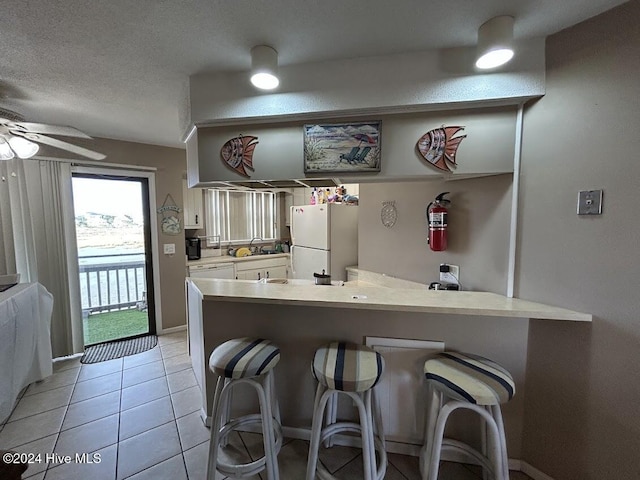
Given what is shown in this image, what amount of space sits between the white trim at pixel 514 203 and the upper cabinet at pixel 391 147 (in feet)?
0.08

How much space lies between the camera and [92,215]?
313 cm

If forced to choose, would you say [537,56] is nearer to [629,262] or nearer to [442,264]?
[629,262]

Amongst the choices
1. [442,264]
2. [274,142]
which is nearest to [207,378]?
[274,142]

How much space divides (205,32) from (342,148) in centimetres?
91

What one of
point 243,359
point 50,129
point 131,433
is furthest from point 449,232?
point 50,129

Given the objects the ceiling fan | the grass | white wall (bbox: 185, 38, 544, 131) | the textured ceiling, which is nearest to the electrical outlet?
white wall (bbox: 185, 38, 544, 131)

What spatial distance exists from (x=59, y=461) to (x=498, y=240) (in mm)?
2975

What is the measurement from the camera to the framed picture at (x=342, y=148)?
163 centimetres

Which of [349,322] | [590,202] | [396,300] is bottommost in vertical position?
[349,322]

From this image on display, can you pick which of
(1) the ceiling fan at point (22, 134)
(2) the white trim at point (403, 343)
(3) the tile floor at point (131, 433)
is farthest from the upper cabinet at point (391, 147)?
(3) the tile floor at point (131, 433)

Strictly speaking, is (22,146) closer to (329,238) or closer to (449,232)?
(329,238)

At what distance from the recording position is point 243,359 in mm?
1390

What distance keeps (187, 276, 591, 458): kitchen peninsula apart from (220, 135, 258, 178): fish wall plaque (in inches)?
32.3

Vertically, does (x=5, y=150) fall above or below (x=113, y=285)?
above
